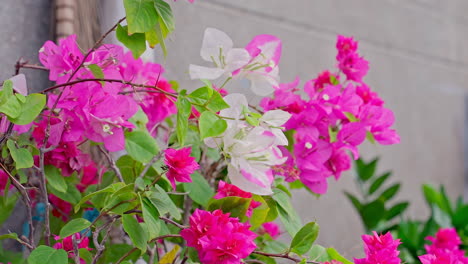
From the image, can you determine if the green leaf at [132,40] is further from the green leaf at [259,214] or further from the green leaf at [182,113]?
the green leaf at [259,214]

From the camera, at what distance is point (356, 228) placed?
1.84 metres

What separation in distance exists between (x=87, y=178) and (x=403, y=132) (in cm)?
134

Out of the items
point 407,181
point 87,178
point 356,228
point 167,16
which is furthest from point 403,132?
point 167,16

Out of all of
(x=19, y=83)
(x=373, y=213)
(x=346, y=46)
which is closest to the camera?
(x=19, y=83)

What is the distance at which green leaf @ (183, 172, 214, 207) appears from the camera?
844 mm

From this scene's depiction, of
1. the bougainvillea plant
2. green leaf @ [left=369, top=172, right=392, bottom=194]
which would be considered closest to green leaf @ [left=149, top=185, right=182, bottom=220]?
the bougainvillea plant

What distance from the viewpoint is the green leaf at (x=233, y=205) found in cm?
72

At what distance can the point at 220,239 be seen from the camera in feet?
2.05

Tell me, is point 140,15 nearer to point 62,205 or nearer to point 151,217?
point 151,217

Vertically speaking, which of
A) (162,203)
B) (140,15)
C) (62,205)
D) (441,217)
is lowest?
(441,217)

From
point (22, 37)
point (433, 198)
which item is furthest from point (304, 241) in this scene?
point (433, 198)

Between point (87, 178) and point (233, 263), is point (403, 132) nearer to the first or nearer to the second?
point (87, 178)

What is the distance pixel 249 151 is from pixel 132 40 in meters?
0.19

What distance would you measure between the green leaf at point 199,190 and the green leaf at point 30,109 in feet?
0.83
